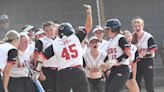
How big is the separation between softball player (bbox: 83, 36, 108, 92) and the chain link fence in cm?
216

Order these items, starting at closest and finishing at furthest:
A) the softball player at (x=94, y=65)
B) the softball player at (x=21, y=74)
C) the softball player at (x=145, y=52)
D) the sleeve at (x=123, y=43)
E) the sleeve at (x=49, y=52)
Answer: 1. the sleeve at (x=49, y=52)
2. the sleeve at (x=123, y=43)
3. the softball player at (x=21, y=74)
4. the softball player at (x=94, y=65)
5. the softball player at (x=145, y=52)

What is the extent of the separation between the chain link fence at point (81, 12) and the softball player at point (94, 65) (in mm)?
2160

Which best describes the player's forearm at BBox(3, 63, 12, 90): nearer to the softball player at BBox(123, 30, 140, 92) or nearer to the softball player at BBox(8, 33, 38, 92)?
the softball player at BBox(8, 33, 38, 92)

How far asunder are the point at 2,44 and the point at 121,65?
2062 mm

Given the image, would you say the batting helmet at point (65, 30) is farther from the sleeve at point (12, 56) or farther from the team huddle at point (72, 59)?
the sleeve at point (12, 56)

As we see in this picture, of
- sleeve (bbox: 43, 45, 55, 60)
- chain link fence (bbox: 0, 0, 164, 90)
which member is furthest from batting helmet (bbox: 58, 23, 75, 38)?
chain link fence (bbox: 0, 0, 164, 90)

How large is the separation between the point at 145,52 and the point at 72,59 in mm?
2919

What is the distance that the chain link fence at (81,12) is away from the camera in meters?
12.8

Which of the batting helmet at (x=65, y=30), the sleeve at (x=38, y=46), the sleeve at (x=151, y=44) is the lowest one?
the sleeve at (x=151, y=44)

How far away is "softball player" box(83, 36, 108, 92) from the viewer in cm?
1062

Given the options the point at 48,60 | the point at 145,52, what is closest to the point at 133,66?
the point at 145,52

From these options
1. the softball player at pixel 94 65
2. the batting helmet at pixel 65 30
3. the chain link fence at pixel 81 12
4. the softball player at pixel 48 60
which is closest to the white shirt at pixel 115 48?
the batting helmet at pixel 65 30

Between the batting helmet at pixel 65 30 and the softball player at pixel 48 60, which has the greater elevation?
the batting helmet at pixel 65 30

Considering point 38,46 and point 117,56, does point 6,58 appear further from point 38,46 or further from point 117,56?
point 117,56
